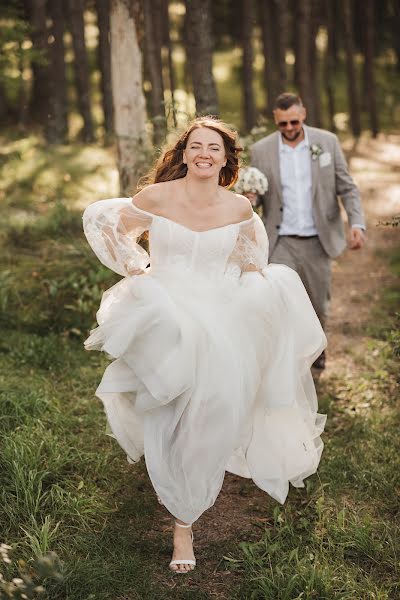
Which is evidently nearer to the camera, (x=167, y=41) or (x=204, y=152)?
(x=204, y=152)

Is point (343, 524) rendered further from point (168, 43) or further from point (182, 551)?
point (168, 43)

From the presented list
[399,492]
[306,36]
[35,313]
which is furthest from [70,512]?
[306,36]

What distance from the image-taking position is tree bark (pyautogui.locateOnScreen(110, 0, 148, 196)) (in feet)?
32.0

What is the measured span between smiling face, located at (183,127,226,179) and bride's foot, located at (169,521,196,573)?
205 cm

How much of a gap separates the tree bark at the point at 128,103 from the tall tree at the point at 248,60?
8.63 metres

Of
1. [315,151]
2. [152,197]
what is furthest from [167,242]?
[315,151]

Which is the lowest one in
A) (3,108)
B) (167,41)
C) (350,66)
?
(3,108)

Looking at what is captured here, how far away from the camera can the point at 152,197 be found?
Result: 15.4 feet

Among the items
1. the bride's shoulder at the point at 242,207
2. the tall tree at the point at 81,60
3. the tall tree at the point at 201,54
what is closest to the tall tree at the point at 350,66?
the tall tree at the point at 81,60

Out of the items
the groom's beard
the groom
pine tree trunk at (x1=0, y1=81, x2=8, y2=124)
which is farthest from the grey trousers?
pine tree trunk at (x1=0, y1=81, x2=8, y2=124)

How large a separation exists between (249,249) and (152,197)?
27.8 inches

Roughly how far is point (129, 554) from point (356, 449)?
2116 millimetres

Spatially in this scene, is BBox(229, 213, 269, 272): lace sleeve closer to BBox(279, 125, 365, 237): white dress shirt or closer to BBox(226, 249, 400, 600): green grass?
BBox(226, 249, 400, 600): green grass

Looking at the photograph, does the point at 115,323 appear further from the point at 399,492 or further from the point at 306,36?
the point at 306,36
